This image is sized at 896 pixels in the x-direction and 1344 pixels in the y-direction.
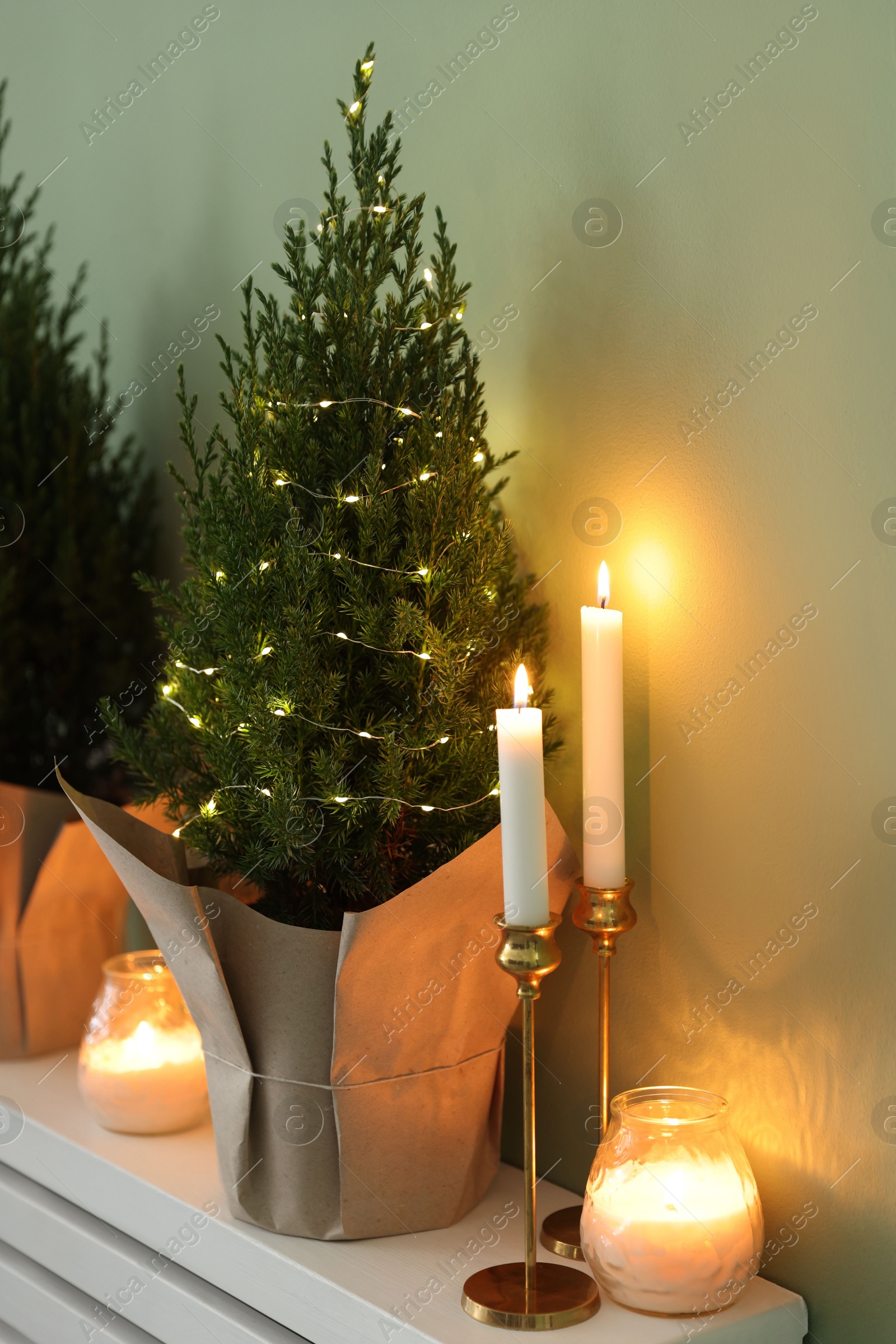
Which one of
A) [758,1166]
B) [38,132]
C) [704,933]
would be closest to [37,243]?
[38,132]

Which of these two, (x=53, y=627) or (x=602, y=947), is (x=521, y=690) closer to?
(x=602, y=947)

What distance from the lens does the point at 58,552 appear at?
1378mm

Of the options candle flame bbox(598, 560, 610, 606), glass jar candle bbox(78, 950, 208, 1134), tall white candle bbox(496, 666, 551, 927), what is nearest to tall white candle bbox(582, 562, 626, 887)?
candle flame bbox(598, 560, 610, 606)

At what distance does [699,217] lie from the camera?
0.82m

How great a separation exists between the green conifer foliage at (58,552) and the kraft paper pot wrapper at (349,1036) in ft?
1.81

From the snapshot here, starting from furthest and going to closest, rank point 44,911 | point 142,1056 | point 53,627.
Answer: point 53,627 < point 44,911 < point 142,1056

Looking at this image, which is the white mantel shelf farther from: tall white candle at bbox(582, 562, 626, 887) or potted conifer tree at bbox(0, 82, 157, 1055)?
tall white candle at bbox(582, 562, 626, 887)

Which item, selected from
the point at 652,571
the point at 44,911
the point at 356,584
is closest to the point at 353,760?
the point at 356,584

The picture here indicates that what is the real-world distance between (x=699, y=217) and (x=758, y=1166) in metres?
0.67

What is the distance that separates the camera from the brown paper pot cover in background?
4.19 feet

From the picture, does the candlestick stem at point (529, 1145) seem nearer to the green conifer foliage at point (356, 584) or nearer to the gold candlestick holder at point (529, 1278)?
the gold candlestick holder at point (529, 1278)

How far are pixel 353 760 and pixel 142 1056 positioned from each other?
1.38ft

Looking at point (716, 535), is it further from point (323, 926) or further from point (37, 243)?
point (37, 243)

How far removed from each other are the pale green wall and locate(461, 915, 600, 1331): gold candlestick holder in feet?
0.52
